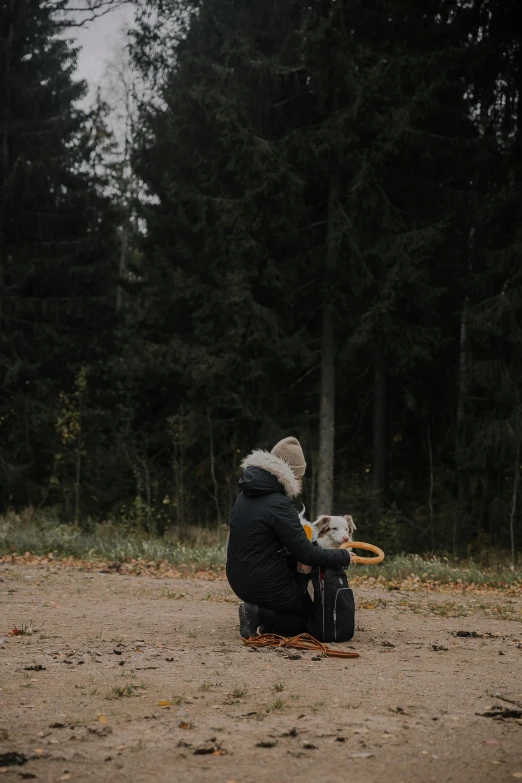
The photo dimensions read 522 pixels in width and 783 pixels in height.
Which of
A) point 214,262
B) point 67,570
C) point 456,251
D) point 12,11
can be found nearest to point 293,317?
point 214,262

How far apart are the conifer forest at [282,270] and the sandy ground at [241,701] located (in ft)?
31.5

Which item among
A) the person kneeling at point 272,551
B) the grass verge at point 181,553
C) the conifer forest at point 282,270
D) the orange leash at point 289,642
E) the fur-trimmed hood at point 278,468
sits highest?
the conifer forest at point 282,270

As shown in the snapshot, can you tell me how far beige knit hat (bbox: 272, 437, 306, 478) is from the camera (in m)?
7.13

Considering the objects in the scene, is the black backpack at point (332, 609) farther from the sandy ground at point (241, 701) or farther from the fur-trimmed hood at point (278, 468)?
the fur-trimmed hood at point (278, 468)

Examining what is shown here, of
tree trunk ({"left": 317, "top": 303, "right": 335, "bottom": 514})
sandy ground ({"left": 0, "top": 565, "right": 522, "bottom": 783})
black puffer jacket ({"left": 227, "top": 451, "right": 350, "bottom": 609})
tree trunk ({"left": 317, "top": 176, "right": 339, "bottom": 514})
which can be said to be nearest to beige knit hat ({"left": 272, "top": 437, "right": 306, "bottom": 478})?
black puffer jacket ({"left": 227, "top": 451, "right": 350, "bottom": 609})

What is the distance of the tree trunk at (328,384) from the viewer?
18.3 metres

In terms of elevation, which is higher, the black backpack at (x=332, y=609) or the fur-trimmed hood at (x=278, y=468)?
the fur-trimmed hood at (x=278, y=468)

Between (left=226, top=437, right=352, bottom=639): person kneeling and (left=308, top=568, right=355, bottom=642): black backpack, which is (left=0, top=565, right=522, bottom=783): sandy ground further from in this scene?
(left=226, top=437, right=352, bottom=639): person kneeling

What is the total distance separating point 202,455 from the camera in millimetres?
22031

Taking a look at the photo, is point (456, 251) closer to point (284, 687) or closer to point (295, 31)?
point (295, 31)

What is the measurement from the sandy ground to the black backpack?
0.19 m

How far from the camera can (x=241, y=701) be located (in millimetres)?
5039

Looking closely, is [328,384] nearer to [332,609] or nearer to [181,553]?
[181,553]

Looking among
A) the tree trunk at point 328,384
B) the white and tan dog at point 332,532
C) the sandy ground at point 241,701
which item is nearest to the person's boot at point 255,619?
the sandy ground at point 241,701
